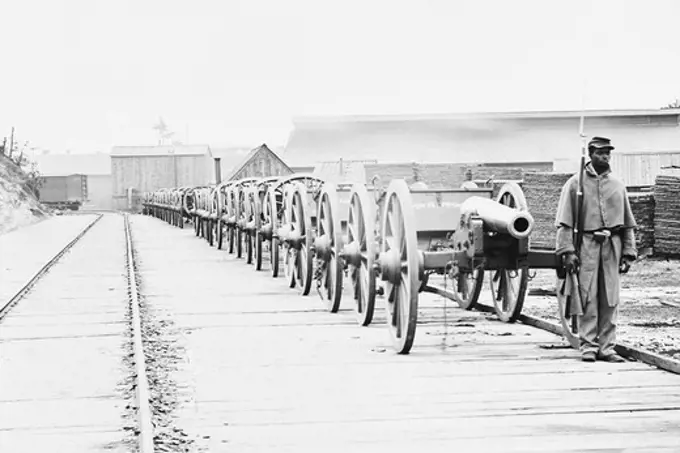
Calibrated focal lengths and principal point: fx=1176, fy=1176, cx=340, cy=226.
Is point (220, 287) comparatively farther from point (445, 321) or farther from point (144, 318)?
point (445, 321)

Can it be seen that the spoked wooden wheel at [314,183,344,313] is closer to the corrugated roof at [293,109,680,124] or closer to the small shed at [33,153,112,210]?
the corrugated roof at [293,109,680,124]

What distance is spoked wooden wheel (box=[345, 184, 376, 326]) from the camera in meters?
9.52

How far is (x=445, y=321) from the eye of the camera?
392 inches

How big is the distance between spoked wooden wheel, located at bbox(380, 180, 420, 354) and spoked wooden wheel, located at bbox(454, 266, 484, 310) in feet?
5.92

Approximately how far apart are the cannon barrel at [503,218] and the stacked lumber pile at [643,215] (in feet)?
30.6

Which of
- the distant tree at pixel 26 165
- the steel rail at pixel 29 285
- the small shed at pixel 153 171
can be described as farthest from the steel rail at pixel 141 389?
the small shed at pixel 153 171

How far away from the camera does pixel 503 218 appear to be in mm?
8219

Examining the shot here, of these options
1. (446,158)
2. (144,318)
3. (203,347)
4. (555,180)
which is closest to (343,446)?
(203,347)

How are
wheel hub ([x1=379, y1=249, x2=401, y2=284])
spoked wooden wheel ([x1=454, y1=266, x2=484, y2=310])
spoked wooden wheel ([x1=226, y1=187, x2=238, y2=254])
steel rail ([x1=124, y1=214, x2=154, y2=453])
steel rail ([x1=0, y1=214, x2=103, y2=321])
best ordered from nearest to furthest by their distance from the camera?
steel rail ([x1=124, y1=214, x2=154, y2=453])
wheel hub ([x1=379, y1=249, x2=401, y2=284])
spoked wooden wheel ([x1=454, y1=266, x2=484, y2=310])
steel rail ([x1=0, y1=214, x2=103, y2=321])
spoked wooden wheel ([x1=226, y1=187, x2=238, y2=254])

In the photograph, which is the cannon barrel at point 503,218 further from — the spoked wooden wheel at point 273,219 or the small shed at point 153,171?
the small shed at point 153,171

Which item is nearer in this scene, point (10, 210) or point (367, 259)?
point (367, 259)

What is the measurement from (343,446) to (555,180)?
13.5m

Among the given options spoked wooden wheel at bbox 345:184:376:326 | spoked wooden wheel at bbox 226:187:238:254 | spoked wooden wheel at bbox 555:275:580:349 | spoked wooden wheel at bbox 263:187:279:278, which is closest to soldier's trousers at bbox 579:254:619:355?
spoked wooden wheel at bbox 555:275:580:349

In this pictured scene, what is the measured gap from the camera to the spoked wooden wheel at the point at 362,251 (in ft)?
31.2
